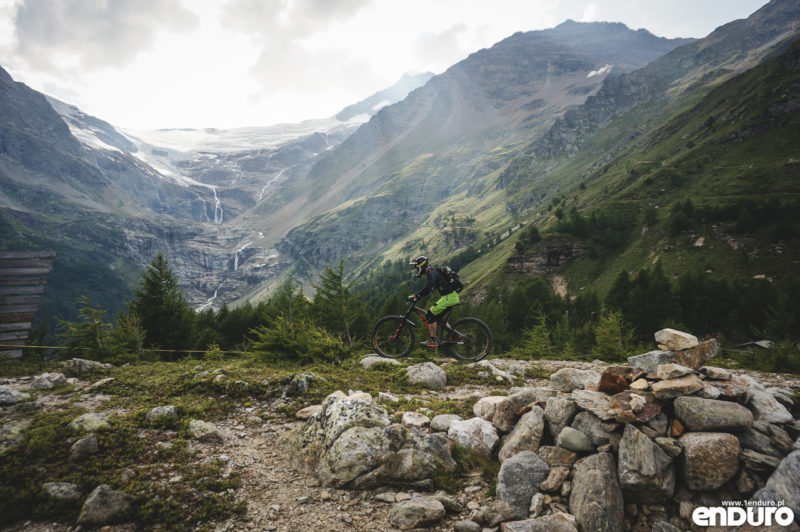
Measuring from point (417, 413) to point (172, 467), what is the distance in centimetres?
584

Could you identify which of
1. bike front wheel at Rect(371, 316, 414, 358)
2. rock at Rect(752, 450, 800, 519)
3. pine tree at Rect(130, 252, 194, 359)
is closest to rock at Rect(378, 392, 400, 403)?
bike front wheel at Rect(371, 316, 414, 358)

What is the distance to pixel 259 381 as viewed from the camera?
11.3m

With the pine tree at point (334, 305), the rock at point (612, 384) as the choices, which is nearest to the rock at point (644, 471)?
the rock at point (612, 384)

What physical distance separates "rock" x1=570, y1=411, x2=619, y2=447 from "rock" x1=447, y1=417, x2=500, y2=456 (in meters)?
1.93

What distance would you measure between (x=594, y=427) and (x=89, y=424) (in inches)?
450

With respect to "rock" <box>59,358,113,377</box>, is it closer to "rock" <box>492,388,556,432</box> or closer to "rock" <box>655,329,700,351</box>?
"rock" <box>492,388,556,432</box>

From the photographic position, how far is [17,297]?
15.6 metres

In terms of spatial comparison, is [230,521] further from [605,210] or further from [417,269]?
[605,210]

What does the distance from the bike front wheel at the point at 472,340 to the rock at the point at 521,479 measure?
8.10 meters

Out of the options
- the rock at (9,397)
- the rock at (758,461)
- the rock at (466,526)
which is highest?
the rock at (758,461)

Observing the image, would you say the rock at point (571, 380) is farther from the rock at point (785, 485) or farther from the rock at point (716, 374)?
the rock at point (785, 485)

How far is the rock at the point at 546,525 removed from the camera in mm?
5379

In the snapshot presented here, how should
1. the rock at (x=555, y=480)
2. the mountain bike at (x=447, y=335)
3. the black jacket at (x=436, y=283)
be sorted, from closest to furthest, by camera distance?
the rock at (x=555, y=480)
the black jacket at (x=436, y=283)
the mountain bike at (x=447, y=335)

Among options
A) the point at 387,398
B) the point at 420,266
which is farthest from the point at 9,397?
the point at 420,266
